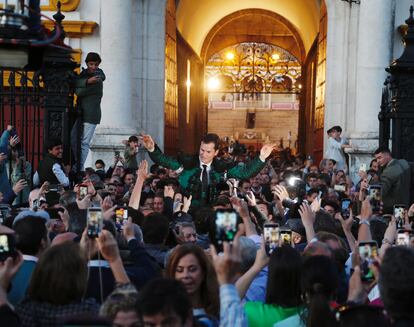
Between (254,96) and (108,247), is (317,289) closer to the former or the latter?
(108,247)

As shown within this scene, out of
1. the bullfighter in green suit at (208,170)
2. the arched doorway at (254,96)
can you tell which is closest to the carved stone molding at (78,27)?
the bullfighter in green suit at (208,170)

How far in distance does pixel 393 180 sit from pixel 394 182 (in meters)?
0.08

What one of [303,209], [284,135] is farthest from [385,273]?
[284,135]

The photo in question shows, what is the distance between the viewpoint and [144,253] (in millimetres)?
6520

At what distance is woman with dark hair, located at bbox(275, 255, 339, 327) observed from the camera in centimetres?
481

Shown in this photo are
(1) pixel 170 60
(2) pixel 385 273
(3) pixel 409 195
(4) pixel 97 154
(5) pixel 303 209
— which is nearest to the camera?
(2) pixel 385 273

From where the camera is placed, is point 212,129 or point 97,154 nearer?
point 97,154

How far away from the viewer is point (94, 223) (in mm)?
5973

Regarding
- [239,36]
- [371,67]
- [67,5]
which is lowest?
[371,67]

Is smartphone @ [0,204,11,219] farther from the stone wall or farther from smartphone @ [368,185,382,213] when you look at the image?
the stone wall

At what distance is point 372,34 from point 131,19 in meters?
5.12

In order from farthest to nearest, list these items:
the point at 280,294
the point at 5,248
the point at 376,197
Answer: the point at 376,197 < the point at 280,294 < the point at 5,248

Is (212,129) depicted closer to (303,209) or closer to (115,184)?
(115,184)

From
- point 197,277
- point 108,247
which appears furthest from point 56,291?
point 197,277
